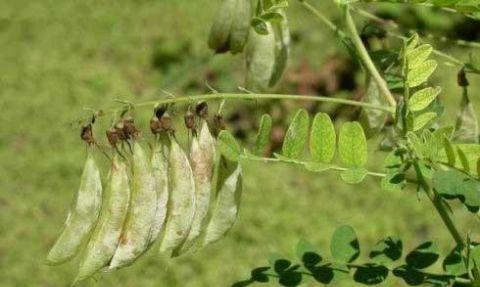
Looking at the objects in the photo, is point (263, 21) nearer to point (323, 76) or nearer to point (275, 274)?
point (275, 274)

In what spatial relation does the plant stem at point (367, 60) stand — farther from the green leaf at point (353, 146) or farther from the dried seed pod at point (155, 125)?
the dried seed pod at point (155, 125)

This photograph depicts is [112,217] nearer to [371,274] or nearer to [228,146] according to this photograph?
[228,146]

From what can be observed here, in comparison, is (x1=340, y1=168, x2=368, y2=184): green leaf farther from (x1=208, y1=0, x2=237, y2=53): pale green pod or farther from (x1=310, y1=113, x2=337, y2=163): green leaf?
(x1=208, y1=0, x2=237, y2=53): pale green pod

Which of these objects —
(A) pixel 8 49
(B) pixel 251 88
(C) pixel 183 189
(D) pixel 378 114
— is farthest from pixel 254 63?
(A) pixel 8 49

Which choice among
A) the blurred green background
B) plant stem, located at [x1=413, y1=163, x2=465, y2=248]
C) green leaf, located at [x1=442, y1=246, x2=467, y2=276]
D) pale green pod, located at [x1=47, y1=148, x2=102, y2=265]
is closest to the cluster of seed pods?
pale green pod, located at [x1=47, y1=148, x2=102, y2=265]

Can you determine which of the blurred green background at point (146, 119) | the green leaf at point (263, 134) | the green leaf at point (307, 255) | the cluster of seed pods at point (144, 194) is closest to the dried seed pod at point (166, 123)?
the cluster of seed pods at point (144, 194)

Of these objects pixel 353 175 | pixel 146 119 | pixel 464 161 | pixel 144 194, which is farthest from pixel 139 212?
pixel 146 119
